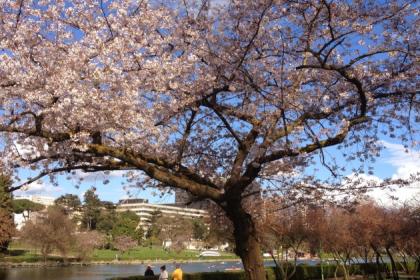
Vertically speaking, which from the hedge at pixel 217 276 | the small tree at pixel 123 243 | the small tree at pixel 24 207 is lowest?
the hedge at pixel 217 276

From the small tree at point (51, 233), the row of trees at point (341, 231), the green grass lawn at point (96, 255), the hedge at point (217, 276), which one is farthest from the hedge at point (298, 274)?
the small tree at point (51, 233)

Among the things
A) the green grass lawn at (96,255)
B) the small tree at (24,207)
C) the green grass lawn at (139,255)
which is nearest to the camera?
the green grass lawn at (96,255)

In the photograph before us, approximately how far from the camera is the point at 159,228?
9619cm

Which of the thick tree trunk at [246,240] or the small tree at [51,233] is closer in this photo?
the thick tree trunk at [246,240]

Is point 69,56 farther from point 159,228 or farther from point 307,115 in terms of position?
point 159,228

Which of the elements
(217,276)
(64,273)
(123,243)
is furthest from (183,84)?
(123,243)

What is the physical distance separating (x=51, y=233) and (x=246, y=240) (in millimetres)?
53897

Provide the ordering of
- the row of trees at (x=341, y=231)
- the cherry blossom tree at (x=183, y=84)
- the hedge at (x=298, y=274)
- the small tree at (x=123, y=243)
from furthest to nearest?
the small tree at (x=123, y=243), the row of trees at (x=341, y=231), the hedge at (x=298, y=274), the cherry blossom tree at (x=183, y=84)

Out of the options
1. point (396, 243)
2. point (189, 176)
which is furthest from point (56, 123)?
point (396, 243)

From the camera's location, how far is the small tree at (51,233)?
2255 inches

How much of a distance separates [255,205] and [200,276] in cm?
1052

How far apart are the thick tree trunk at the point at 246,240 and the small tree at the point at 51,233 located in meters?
53.2

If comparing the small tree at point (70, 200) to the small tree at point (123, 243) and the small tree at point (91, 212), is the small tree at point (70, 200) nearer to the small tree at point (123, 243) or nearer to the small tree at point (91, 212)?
the small tree at point (91, 212)

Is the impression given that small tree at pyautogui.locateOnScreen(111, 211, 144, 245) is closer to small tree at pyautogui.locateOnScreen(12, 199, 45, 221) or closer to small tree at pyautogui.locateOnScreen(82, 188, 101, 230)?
small tree at pyautogui.locateOnScreen(82, 188, 101, 230)
